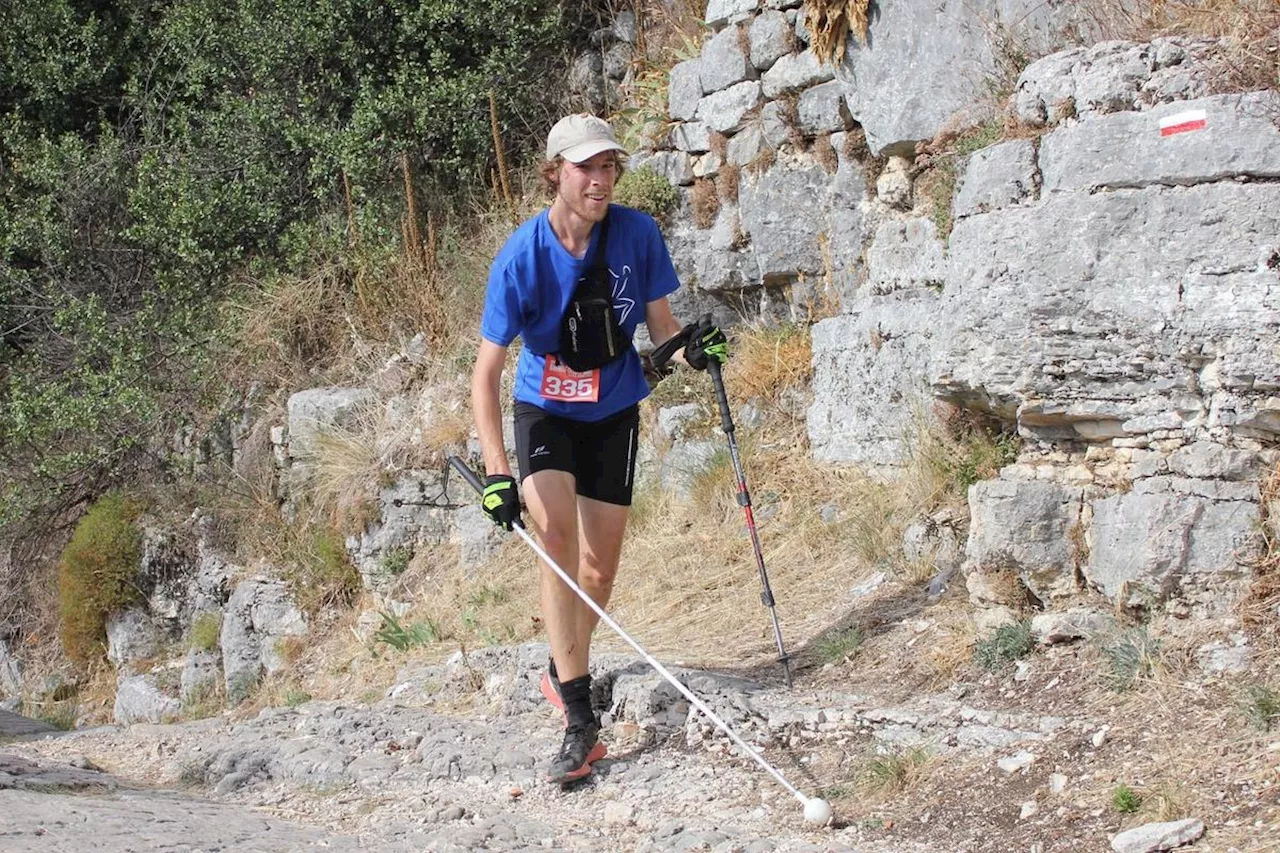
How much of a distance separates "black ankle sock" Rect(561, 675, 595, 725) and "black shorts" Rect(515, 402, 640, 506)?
0.72 m

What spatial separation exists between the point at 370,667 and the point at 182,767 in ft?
6.98

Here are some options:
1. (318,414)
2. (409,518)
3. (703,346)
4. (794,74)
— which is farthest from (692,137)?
(703,346)

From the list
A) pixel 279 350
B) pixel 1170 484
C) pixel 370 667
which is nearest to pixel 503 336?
pixel 1170 484

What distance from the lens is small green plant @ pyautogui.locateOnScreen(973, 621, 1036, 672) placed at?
5.54 metres

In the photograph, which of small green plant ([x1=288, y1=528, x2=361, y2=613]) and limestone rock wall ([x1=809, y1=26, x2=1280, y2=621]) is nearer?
limestone rock wall ([x1=809, y1=26, x2=1280, y2=621])

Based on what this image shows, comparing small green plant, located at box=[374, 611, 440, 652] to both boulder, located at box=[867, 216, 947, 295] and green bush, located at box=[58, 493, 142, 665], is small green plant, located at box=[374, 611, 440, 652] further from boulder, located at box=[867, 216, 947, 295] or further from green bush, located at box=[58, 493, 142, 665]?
green bush, located at box=[58, 493, 142, 665]

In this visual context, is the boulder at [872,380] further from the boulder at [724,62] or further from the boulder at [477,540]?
the boulder at [477,540]

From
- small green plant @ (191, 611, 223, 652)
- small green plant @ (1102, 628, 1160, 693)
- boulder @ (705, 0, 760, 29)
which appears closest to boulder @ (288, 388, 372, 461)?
small green plant @ (191, 611, 223, 652)

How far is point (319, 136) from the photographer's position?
1262 centimetres

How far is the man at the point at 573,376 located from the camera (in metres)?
5.29

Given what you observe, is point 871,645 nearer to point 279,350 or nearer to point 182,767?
point 182,767

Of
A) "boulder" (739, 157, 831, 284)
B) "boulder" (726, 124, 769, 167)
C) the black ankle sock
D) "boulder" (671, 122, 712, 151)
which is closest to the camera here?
the black ankle sock

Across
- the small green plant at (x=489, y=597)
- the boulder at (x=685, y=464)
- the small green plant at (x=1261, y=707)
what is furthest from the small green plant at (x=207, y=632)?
the small green plant at (x=1261, y=707)

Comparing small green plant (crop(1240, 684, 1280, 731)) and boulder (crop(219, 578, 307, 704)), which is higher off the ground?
small green plant (crop(1240, 684, 1280, 731))
